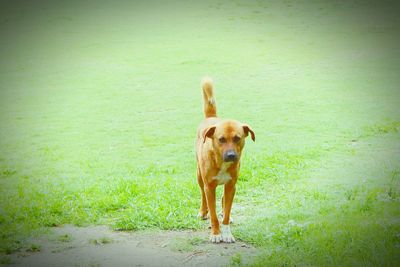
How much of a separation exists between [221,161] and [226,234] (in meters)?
0.77

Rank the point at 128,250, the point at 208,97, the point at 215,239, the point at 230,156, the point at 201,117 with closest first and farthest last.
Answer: the point at 230,156, the point at 128,250, the point at 215,239, the point at 208,97, the point at 201,117

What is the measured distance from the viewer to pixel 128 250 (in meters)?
5.50

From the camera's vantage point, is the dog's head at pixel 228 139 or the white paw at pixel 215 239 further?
Result: the white paw at pixel 215 239

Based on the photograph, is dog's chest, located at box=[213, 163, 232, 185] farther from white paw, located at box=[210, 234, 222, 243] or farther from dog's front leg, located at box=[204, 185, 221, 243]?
white paw, located at box=[210, 234, 222, 243]

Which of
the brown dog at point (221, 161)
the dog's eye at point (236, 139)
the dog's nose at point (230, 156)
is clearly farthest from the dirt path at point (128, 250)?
the dog's eye at point (236, 139)

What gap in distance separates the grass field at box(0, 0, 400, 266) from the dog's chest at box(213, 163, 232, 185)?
61cm

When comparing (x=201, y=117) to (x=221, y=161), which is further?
(x=201, y=117)

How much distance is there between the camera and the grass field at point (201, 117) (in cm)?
616

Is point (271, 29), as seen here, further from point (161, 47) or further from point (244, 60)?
point (161, 47)

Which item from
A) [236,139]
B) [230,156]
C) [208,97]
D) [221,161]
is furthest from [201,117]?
[230,156]

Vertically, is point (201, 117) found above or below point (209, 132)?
below

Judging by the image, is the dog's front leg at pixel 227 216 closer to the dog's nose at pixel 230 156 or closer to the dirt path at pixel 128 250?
the dirt path at pixel 128 250

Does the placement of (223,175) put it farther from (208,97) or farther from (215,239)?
(208,97)

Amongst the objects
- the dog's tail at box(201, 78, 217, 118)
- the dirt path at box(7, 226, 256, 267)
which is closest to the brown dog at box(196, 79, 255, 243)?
the dirt path at box(7, 226, 256, 267)
